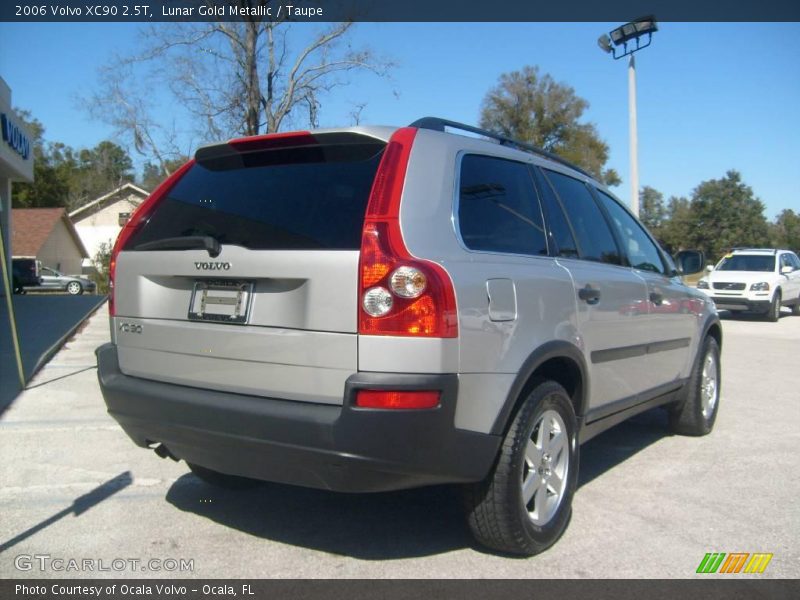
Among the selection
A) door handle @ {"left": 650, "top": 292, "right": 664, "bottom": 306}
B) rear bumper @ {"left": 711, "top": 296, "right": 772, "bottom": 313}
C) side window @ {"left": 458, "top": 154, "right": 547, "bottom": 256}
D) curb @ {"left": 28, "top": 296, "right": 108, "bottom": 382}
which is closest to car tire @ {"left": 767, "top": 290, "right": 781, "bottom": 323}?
rear bumper @ {"left": 711, "top": 296, "right": 772, "bottom": 313}

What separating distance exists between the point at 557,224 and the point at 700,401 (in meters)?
2.56

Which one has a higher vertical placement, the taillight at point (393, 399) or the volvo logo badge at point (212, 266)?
the volvo logo badge at point (212, 266)

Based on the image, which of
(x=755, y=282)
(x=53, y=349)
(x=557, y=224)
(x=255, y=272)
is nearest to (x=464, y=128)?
(x=557, y=224)

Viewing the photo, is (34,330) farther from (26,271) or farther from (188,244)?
(26,271)

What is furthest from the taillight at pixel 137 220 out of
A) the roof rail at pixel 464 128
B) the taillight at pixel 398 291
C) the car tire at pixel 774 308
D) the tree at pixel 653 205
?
the tree at pixel 653 205

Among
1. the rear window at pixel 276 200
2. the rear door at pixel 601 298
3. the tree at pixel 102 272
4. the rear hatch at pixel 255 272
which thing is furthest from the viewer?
the tree at pixel 102 272

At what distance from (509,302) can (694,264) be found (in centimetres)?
329

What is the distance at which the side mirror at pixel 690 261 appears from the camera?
5.85 metres

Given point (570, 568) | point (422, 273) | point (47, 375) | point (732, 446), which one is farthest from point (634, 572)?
point (47, 375)

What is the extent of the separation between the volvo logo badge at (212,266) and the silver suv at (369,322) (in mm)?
12

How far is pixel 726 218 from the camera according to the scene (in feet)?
187

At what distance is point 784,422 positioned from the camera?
6.33 m

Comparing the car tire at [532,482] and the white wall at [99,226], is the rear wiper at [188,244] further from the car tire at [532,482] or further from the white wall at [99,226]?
the white wall at [99,226]
